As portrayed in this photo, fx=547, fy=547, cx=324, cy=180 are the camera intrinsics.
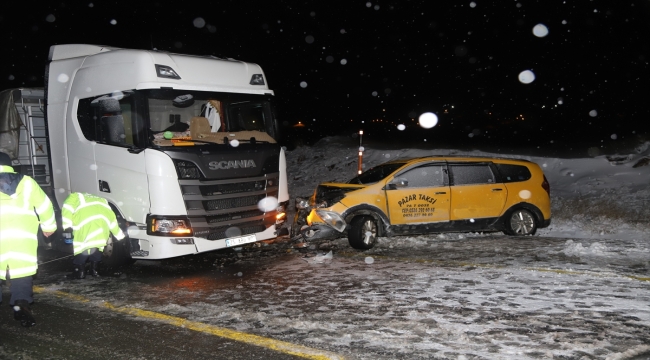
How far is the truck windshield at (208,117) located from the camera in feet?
26.2

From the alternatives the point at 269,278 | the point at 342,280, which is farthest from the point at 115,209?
the point at 342,280

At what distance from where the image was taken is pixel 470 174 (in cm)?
1014

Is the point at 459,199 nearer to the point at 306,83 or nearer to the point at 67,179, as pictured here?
the point at 67,179

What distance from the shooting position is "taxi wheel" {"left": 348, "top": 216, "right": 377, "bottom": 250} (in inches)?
372

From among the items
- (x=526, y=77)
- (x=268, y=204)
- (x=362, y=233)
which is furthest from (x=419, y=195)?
(x=526, y=77)

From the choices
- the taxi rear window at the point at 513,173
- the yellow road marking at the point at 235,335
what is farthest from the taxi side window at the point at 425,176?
the yellow road marking at the point at 235,335

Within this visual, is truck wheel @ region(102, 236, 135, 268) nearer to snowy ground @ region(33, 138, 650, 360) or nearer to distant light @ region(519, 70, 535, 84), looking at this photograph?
snowy ground @ region(33, 138, 650, 360)

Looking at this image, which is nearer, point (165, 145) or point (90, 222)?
point (90, 222)

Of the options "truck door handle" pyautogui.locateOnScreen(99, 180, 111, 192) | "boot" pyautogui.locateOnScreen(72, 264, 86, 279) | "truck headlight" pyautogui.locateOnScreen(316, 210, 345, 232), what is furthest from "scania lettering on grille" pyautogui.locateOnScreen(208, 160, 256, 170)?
"boot" pyautogui.locateOnScreen(72, 264, 86, 279)

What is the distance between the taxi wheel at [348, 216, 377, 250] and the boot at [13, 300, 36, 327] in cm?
524

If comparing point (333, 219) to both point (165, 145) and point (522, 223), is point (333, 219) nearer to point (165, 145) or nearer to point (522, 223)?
point (165, 145)

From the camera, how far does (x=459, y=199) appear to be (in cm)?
994

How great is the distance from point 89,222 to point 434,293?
4.61 metres

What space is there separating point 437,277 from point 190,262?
13.5 feet
